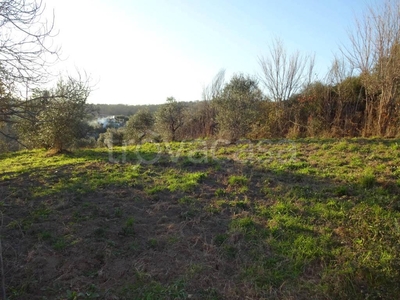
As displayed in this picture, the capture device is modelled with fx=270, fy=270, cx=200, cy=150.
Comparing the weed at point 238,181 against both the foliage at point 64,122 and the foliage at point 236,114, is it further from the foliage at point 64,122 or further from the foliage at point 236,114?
the foliage at point 64,122

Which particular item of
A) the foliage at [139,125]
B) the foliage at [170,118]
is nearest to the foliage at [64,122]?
the foliage at [170,118]

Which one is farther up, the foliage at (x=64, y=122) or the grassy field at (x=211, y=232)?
the foliage at (x=64, y=122)

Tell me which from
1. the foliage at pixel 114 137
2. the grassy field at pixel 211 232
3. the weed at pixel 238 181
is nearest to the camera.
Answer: the grassy field at pixel 211 232

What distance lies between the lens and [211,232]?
4.04 metres

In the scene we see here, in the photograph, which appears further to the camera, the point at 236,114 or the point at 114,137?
the point at 114,137

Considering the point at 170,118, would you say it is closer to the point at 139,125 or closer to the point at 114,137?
the point at 139,125

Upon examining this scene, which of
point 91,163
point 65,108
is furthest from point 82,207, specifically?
point 65,108

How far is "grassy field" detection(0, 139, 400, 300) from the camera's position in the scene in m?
3.08

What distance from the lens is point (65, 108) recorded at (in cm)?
970

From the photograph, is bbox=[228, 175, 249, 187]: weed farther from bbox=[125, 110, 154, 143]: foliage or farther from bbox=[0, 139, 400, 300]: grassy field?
bbox=[125, 110, 154, 143]: foliage

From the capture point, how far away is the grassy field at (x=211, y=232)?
308 centimetres

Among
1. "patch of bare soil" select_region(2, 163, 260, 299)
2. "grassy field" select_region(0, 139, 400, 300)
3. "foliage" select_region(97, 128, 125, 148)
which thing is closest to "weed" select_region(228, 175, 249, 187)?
"grassy field" select_region(0, 139, 400, 300)

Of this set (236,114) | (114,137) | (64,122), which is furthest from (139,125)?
(236,114)

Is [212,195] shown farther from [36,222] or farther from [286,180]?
[36,222]
